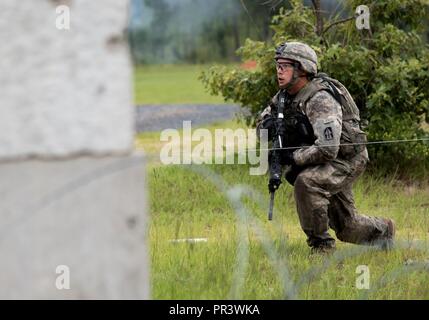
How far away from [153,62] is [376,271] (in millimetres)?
35163

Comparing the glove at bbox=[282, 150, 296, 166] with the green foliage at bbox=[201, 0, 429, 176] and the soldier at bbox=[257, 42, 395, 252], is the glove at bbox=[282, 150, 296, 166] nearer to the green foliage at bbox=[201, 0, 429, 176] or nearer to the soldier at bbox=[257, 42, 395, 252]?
the soldier at bbox=[257, 42, 395, 252]

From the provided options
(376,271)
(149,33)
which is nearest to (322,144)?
(376,271)

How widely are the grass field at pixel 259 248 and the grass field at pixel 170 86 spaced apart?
9003 mm

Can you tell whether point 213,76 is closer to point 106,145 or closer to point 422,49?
point 422,49

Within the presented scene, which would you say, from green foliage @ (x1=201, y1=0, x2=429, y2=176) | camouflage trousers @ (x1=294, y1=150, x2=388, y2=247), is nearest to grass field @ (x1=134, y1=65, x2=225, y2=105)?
green foliage @ (x1=201, y1=0, x2=429, y2=176)

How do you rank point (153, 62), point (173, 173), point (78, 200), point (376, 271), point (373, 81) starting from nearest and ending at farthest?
point (78, 200) < point (376, 271) < point (173, 173) < point (373, 81) < point (153, 62)

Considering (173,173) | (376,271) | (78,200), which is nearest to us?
(78,200)

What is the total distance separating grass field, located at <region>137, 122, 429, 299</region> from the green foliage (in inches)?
18.8

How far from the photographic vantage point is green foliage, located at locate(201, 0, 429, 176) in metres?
9.33

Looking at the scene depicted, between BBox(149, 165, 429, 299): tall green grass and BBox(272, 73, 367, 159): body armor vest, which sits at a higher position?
BBox(272, 73, 367, 159): body armor vest

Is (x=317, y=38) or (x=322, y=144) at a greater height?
(x=317, y=38)

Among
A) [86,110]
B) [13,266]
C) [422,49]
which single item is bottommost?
[13,266]

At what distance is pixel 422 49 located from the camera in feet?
33.2
